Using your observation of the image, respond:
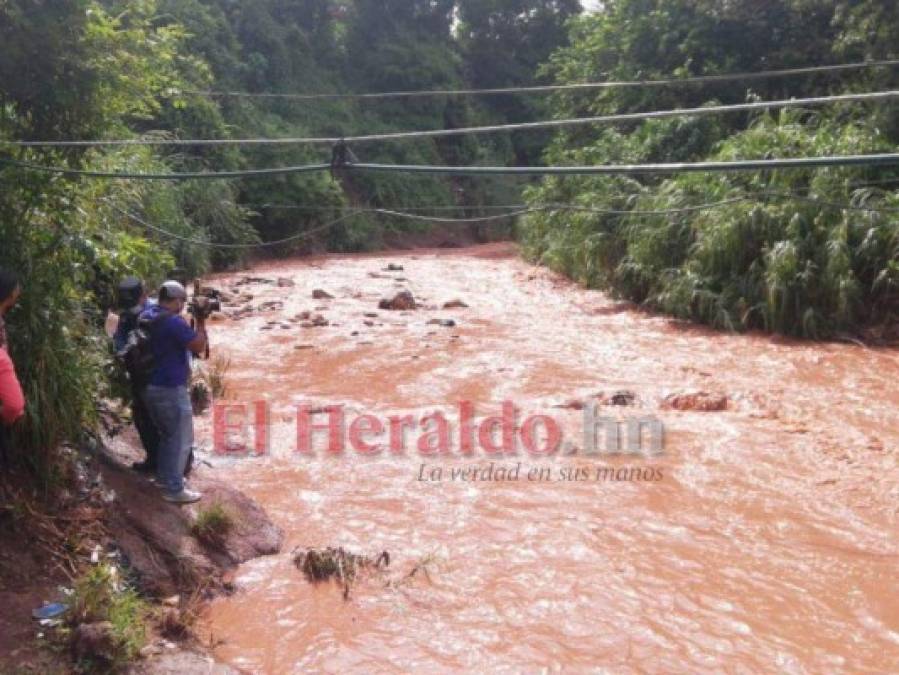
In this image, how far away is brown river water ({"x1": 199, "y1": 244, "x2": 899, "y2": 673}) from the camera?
425cm

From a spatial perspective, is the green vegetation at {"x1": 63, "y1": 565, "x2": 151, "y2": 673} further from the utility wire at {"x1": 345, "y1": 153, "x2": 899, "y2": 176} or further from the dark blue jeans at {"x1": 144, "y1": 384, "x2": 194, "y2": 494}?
the utility wire at {"x1": 345, "y1": 153, "x2": 899, "y2": 176}

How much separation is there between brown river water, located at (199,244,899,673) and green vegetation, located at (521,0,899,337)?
1.15 metres

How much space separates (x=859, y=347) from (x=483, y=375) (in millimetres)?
4847

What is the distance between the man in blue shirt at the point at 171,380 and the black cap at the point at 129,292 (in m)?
0.19

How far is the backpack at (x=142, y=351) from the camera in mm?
4871

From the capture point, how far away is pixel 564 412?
27.2ft

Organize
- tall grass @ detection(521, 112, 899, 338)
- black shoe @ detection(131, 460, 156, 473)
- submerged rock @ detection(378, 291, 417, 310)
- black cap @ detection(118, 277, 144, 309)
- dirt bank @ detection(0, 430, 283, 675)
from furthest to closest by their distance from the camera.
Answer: submerged rock @ detection(378, 291, 417, 310) → tall grass @ detection(521, 112, 899, 338) → black shoe @ detection(131, 460, 156, 473) → black cap @ detection(118, 277, 144, 309) → dirt bank @ detection(0, 430, 283, 675)

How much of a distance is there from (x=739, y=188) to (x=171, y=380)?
32.8 ft

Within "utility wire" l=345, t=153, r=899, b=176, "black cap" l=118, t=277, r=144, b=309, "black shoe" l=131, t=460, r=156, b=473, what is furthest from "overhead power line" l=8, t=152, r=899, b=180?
"black shoe" l=131, t=460, r=156, b=473

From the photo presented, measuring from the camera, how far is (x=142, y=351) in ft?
16.1

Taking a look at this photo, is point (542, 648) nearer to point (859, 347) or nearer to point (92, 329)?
point (92, 329)

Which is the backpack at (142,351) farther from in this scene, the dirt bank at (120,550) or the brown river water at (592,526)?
the brown river water at (592,526)

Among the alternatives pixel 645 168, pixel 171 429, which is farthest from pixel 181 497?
pixel 645 168

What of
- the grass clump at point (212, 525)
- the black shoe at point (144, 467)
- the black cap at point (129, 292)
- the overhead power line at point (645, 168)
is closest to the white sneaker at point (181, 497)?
the grass clump at point (212, 525)
